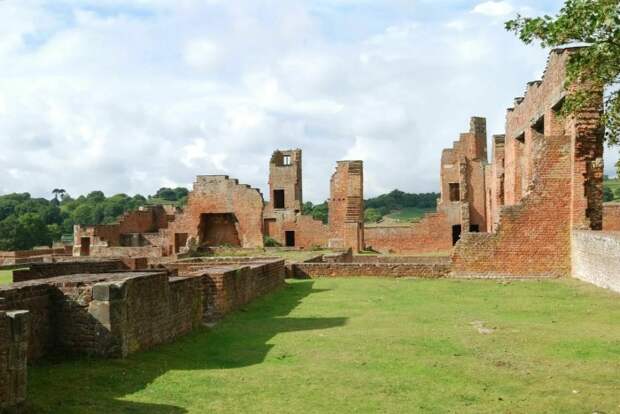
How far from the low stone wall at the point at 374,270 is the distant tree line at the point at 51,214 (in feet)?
112

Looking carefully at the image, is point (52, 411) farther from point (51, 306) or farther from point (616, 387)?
point (616, 387)

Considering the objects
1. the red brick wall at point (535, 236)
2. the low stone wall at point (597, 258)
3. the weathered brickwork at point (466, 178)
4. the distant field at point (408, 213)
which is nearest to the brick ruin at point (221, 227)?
the weathered brickwork at point (466, 178)

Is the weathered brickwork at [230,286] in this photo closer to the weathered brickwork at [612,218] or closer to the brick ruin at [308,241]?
the brick ruin at [308,241]

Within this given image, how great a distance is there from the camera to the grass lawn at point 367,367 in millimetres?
6223

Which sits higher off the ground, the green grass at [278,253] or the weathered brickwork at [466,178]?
the weathered brickwork at [466,178]

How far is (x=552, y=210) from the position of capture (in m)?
19.4

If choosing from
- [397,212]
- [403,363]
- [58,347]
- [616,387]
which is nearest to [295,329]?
[403,363]

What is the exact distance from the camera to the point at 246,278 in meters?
13.8

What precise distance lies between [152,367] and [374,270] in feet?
41.1

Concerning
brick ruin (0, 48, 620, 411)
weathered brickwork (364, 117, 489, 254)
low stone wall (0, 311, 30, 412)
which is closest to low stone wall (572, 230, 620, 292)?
brick ruin (0, 48, 620, 411)

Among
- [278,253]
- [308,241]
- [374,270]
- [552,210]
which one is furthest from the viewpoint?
[308,241]

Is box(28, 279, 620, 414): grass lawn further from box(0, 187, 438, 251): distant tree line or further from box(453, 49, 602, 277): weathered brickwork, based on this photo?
box(0, 187, 438, 251): distant tree line

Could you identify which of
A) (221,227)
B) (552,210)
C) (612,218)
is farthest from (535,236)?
(221,227)

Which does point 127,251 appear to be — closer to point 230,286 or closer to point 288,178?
point 288,178
